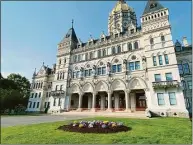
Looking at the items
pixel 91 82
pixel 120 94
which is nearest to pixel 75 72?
pixel 91 82

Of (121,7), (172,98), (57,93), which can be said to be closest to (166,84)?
(172,98)

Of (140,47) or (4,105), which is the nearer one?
(140,47)

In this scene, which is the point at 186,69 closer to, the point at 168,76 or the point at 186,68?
the point at 186,68

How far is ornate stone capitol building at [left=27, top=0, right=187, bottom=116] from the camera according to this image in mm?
28031

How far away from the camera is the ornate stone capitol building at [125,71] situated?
28.0 meters

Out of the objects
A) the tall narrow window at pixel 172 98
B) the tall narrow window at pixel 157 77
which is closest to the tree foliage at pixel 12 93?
the tall narrow window at pixel 157 77

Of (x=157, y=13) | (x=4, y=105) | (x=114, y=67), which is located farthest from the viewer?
(x=4, y=105)

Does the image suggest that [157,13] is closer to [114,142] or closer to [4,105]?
[114,142]

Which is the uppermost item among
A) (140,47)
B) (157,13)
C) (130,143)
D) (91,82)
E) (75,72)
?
(157,13)

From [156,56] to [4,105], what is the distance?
49.0 m

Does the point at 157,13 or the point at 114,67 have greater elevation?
the point at 157,13

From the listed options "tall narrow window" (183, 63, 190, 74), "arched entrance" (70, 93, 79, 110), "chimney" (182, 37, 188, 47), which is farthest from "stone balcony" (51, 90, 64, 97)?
"chimney" (182, 37, 188, 47)

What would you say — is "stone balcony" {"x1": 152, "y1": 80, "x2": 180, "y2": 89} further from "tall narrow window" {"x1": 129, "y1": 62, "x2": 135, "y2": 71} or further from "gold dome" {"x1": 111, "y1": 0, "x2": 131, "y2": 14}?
"gold dome" {"x1": 111, "y1": 0, "x2": 131, "y2": 14}

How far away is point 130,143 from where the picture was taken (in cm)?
745
